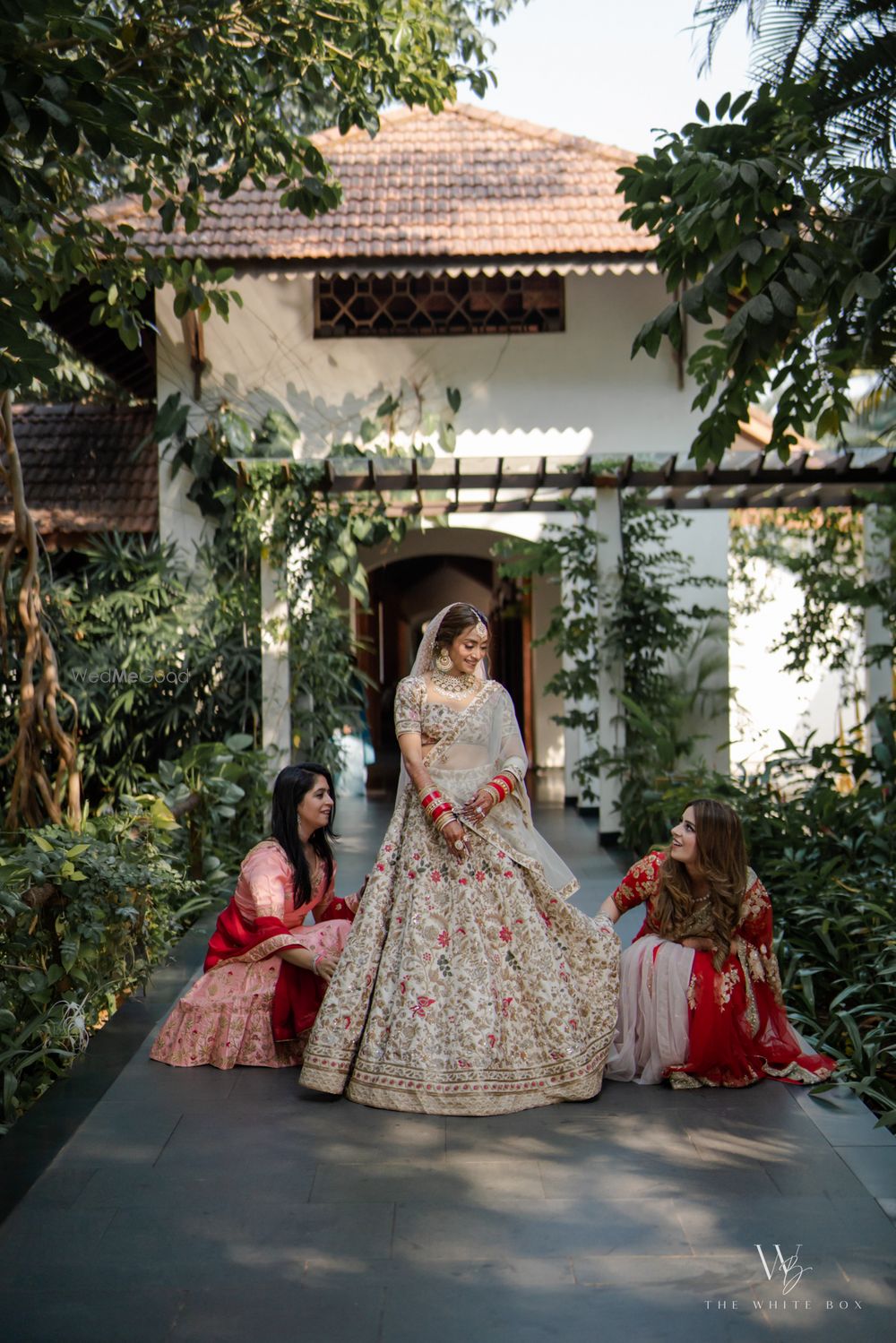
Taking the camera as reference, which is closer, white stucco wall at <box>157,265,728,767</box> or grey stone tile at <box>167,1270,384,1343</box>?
grey stone tile at <box>167,1270,384,1343</box>

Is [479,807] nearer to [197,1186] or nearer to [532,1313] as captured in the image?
[197,1186]

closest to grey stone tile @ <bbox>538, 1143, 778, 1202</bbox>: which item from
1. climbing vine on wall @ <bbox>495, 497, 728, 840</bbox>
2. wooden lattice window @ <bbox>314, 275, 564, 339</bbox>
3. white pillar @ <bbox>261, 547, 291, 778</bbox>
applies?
Result: climbing vine on wall @ <bbox>495, 497, 728, 840</bbox>

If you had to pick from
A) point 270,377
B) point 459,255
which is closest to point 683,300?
point 459,255

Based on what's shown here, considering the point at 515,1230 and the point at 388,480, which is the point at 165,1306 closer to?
the point at 515,1230

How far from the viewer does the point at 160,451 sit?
12.0m

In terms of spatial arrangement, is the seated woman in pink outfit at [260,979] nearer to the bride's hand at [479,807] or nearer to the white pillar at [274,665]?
the bride's hand at [479,807]

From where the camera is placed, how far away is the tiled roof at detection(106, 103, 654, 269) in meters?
11.2

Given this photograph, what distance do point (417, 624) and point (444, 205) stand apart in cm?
1469

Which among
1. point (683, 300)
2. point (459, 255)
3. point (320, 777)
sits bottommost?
point (320, 777)

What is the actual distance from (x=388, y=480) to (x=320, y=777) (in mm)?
4776

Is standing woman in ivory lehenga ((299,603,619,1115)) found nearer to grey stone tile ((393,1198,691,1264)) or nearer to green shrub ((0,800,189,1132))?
grey stone tile ((393,1198,691,1264))

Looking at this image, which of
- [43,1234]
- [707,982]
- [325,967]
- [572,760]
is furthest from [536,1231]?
[572,760]

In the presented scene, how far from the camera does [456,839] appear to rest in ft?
14.8

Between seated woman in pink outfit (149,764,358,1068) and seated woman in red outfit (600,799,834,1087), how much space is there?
3.58 ft
